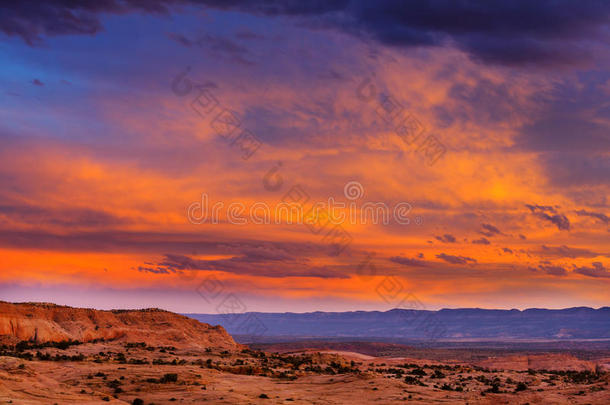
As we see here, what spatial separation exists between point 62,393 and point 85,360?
21.0 m

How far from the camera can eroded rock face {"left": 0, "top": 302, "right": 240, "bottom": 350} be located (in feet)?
283

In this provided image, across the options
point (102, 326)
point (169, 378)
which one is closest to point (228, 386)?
point (169, 378)

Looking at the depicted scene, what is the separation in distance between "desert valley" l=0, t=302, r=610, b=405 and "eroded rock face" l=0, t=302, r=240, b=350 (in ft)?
0.55

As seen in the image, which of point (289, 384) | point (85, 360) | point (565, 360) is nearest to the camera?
point (289, 384)

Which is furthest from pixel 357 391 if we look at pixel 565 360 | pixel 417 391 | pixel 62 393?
pixel 565 360

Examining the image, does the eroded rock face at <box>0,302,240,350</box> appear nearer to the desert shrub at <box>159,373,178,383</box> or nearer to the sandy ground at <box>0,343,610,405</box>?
the sandy ground at <box>0,343,610,405</box>

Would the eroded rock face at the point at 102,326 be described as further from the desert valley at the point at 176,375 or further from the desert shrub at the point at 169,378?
the desert shrub at the point at 169,378

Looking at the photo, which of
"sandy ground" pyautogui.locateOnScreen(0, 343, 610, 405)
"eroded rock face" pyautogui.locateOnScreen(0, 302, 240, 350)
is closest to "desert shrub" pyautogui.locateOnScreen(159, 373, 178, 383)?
"sandy ground" pyautogui.locateOnScreen(0, 343, 610, 405)

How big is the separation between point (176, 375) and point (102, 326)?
45.6m

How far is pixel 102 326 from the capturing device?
3814 inches

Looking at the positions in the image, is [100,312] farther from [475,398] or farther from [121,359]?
[475,398]

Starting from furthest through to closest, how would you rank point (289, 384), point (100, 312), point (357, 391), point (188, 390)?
point (100, 312) → point (289, 384) → point (357, 391) → point (188, 390)

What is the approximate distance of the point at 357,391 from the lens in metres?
55.7

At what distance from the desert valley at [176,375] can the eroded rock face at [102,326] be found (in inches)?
6.6
